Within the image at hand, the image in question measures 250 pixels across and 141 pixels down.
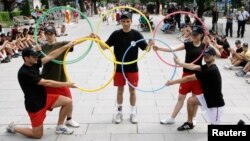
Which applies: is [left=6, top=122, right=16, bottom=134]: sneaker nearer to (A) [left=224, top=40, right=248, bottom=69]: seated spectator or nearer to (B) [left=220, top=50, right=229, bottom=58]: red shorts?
(A) [left=224, top=40, right=248, bottom=69]: seated spectator

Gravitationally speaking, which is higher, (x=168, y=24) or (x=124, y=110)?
(x=168, y=24)

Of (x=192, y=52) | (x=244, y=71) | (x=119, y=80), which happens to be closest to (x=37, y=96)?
(x=119, y=80)

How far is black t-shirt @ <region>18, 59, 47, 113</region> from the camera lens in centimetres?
583

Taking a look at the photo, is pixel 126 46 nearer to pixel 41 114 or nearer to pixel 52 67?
pixel 52 67

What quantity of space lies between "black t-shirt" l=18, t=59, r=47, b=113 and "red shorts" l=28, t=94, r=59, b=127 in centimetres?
7

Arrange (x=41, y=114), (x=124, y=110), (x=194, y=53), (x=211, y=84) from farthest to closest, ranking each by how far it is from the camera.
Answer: (x=124, y=110)
(x=194, y=53)
(x=41, y=114)
(x=211, y=84)

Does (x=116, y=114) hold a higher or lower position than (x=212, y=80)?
lower

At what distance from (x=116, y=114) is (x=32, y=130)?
1739 mm

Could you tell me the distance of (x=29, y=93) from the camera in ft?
19.7

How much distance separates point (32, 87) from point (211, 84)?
9.59 ft

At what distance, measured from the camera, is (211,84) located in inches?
227

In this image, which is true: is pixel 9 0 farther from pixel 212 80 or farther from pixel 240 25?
pixel 212 80

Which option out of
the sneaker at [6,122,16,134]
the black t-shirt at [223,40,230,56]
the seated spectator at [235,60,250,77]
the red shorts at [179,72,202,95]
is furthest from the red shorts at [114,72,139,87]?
the black t-shirt at [223,40,230,56]

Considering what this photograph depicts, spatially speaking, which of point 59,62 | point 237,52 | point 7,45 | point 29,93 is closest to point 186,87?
point 59,62
